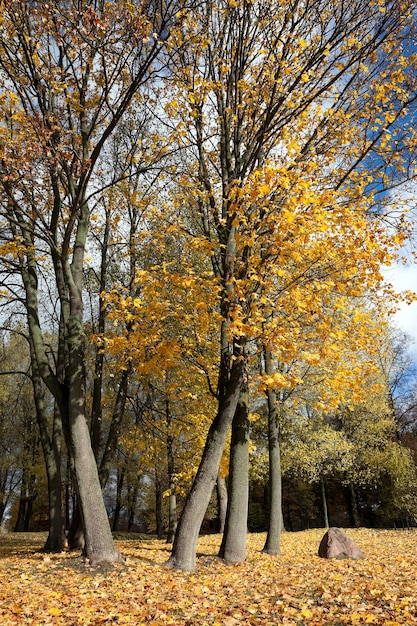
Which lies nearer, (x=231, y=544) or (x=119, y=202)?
(x=231, y=544)

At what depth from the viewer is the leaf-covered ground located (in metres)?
4.56

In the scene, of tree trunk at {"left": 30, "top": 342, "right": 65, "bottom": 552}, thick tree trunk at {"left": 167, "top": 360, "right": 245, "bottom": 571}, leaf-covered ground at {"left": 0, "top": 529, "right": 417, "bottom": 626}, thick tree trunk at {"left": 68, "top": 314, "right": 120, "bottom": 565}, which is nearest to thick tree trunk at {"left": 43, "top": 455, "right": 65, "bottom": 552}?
tree trunk at {"left": 30, "top": 342, "right": 65, "bottom": 552}

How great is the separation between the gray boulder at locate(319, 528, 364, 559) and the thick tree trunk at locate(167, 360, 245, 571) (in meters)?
3.95

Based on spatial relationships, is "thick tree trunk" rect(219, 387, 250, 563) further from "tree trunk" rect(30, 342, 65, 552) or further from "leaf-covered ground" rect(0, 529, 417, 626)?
"tree trunk" rect(30, 342, 65, 552)

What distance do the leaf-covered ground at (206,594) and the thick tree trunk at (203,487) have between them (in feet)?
1.08

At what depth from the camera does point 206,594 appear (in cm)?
569

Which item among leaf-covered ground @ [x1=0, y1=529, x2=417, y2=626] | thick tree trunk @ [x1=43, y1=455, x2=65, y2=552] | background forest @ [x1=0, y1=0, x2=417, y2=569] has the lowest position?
leaf-covered ground @ [x1=0, y1=529, x2=417, y2=626]

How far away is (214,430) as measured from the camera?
7887 millimetres

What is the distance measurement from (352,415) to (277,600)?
1881 centimetres

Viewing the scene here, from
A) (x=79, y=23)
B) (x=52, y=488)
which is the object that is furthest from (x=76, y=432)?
(x=79, y=23)

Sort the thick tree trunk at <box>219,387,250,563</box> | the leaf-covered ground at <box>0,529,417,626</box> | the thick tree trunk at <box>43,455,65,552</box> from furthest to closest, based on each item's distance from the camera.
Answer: the thick tree trunk at <box>43,455,65,552</box>, the thick tree trunk at <box>219,387,250,563</box>, the leaf-covered ground at <box>0,529,417,626</box>

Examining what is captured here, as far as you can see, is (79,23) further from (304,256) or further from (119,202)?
(119,202)

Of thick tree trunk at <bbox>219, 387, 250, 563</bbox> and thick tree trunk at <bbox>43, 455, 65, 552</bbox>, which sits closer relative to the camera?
thick tree trunk at <bbox>219, 387, 250, 563</bbox>

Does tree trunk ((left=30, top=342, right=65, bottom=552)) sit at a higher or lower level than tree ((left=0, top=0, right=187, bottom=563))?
lower
